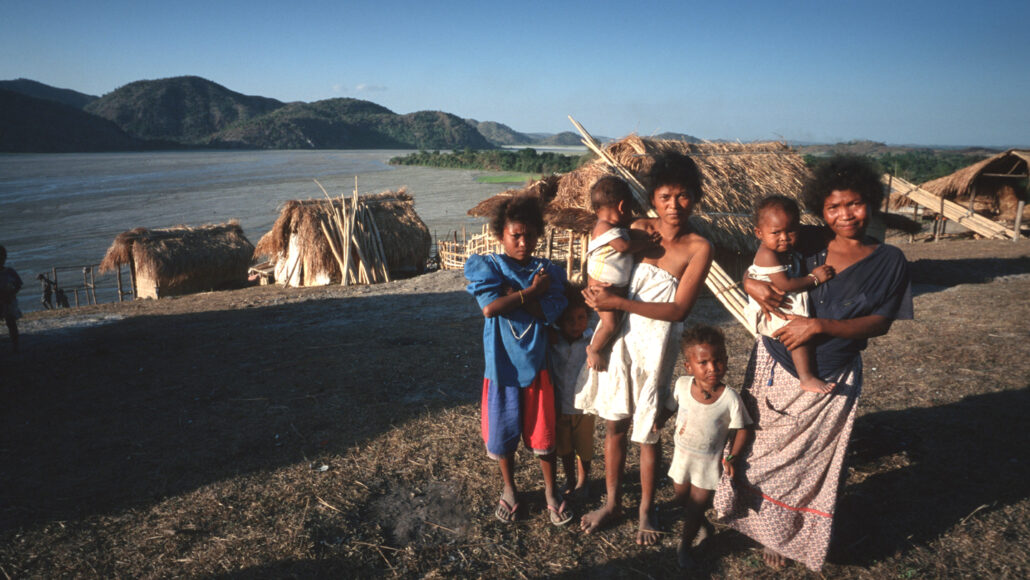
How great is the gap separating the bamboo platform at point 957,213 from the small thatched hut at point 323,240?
13.0 metres

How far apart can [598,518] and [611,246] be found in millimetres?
1399

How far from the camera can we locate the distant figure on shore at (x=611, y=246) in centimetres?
215

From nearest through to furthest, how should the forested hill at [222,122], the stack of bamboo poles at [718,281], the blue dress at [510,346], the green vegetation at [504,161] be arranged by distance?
1. the blue dress at [510,346]
2. the stack of bamboo poles at [718,281]
3. the green vegetation at [504,161]
4. the forested hill at [222,122]

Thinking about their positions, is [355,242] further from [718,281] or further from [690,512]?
[690,512]

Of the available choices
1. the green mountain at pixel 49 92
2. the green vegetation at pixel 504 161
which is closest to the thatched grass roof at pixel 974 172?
the green vegetation at pixel 504 161

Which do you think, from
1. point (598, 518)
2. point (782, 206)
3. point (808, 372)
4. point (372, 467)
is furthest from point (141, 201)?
point (808, 372)

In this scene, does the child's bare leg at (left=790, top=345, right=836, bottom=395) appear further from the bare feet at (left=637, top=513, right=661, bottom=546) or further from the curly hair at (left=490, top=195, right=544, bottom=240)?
the curly hair at (left=490, top=195, right=544, bottom=240)

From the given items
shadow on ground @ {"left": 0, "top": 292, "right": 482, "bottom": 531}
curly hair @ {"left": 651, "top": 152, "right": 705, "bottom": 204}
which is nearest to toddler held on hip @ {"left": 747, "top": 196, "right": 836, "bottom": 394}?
curly hair @ {"left": 651, "top": 152, "right": 705, "bottom": 204}

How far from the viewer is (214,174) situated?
62688mm

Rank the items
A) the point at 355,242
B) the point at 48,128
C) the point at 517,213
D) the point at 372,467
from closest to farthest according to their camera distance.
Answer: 1. the point at 517,213
2. the point at 372,467
3. the point at 355,242
4. the point at 48,128

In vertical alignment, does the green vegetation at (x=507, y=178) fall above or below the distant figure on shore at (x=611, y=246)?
above

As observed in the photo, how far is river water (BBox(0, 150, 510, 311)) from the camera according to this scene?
24359 mm

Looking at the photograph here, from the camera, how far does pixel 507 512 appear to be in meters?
2.75

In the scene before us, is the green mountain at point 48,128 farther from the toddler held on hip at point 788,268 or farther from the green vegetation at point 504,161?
the toddler held on hip at point 788,268
